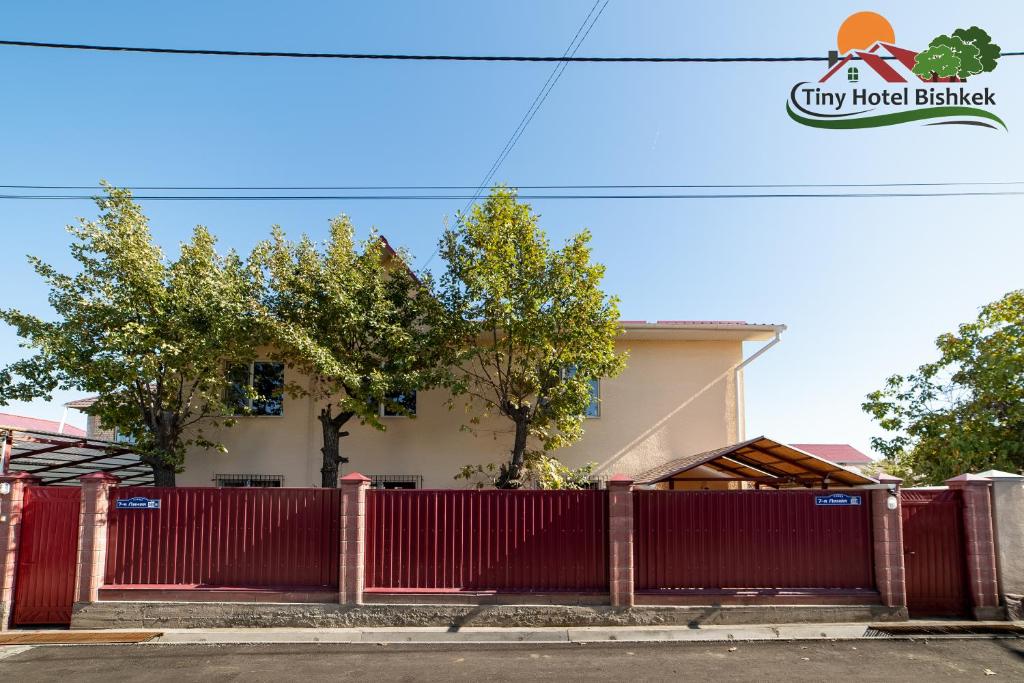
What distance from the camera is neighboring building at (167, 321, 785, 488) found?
15.1 meters

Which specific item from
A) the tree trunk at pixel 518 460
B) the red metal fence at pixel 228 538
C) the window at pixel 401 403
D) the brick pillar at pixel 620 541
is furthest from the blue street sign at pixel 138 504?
the brick pillar at pixel 620 541

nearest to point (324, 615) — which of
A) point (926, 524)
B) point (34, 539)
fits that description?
point (34, 539)

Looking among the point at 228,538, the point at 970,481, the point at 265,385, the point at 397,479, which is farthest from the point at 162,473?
the point at 970,481

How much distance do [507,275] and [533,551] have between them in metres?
5.20

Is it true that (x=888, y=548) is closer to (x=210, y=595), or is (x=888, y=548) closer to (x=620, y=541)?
(x=620, y=541)

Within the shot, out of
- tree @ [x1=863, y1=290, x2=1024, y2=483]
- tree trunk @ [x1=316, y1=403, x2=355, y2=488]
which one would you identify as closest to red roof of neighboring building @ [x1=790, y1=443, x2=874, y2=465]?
tree @ [x1=863, y1=290, x2=1024, y2=483]

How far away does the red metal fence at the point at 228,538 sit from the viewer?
9883mm

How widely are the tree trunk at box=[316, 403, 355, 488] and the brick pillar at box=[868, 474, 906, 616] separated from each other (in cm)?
964

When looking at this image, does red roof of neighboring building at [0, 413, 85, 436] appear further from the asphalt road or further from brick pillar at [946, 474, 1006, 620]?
brick pillar at [946, 474, 1006, 620]

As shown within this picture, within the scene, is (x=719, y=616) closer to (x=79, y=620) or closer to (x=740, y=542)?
(x=740, y=542)

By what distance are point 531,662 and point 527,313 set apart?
252 inches

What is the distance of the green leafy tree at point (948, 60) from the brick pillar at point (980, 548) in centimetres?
679

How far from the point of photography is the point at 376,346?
1345cm

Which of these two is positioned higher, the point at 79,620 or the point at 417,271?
the point at 417,271
